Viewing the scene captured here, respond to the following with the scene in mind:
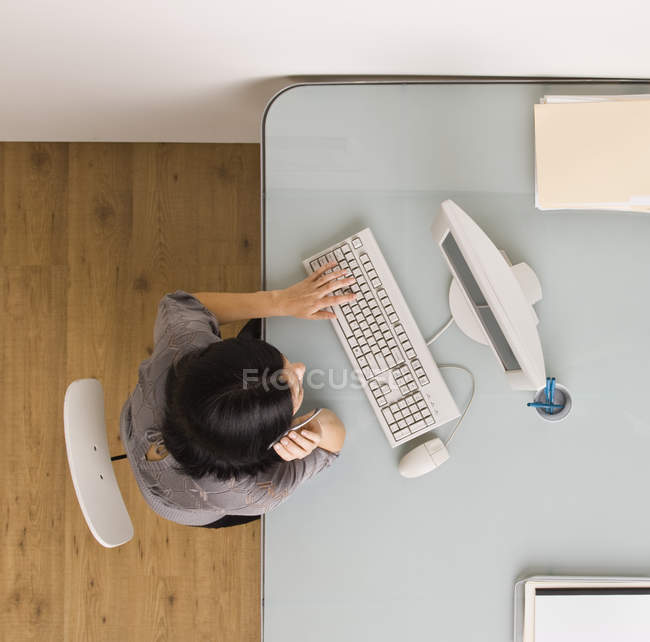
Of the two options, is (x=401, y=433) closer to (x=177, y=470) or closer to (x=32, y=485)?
(x=177, y=470)

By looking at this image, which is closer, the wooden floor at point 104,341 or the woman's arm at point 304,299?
the woman's arm at point 304,299

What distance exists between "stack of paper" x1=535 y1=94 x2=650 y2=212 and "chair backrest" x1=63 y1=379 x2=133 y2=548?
0.93 meters

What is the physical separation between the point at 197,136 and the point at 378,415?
102 cm

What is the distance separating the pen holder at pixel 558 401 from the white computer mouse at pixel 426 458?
201 millimetres

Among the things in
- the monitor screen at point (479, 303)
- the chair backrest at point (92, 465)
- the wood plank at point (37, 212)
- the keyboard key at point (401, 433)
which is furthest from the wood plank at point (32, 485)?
the monitor screen at point (479, 303)

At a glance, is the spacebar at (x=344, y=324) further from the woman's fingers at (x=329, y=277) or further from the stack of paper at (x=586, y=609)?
the stack of paper at (x=586, y=609)

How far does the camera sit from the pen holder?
108cm

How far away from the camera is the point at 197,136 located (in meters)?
1.66

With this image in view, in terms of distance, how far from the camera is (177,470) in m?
1.00

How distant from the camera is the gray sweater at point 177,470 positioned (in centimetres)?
101

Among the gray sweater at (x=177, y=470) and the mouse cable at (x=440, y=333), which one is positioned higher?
the mouse cable at (x=440, y=333)

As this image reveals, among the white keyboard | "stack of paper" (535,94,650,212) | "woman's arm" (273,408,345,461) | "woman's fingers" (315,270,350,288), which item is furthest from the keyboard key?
"stack of paper" (535,94,650,212)

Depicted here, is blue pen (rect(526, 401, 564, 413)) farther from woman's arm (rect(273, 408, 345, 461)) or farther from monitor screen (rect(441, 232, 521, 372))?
woman's arm (rect(273, 408, 345, 461))

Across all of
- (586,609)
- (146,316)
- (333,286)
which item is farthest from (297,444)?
(146,316)
